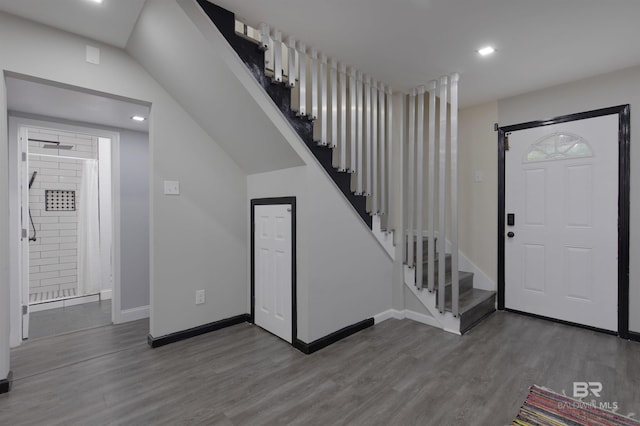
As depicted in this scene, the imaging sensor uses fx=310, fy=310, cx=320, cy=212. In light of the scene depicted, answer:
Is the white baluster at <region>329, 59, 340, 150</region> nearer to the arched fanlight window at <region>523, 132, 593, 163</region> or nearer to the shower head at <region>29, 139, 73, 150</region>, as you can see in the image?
the arched fanlight window at <region>523, 132, 593, 163</region>

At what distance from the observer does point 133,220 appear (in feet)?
11.0

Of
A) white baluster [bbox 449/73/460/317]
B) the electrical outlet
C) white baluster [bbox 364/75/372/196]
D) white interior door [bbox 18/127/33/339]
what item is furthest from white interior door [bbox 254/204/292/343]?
white interior door [bbox 18/127/33/339]

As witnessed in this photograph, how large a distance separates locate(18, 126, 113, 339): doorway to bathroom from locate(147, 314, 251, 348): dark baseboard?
5.49 feet

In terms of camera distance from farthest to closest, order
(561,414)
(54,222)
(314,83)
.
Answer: (54,222)
(314,83)
(561,414)

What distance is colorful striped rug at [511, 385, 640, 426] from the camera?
5.47 feet

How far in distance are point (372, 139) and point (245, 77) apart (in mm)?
1401

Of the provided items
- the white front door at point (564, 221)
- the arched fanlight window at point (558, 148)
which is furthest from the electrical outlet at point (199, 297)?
the arched fanlight window at point (558, 148)

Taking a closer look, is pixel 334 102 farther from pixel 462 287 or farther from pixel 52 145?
pixel 52 145

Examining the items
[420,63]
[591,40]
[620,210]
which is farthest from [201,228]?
[620,210]

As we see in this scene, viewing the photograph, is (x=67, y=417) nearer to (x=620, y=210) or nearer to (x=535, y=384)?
(x=535, y=384)

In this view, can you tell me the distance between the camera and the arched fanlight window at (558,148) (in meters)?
2.98

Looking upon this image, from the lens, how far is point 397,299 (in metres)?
3.32

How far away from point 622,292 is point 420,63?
8.89ft

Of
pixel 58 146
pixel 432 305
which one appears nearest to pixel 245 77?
pixel 432 305
